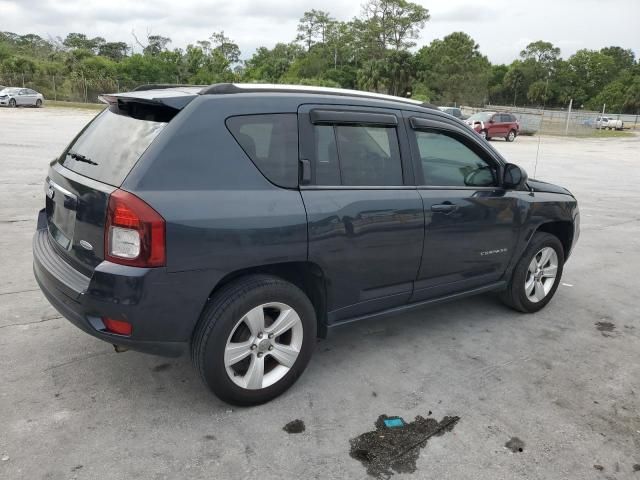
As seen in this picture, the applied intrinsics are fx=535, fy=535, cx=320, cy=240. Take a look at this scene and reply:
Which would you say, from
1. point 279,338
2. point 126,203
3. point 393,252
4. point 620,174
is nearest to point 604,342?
point 393,252

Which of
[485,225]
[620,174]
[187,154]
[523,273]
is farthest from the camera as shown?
[620,174]

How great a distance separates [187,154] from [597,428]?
2749 millimetres

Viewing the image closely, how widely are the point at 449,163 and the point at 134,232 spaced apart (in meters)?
2.33

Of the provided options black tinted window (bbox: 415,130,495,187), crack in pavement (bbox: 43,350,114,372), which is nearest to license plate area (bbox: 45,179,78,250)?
crack in pavement (bbox: 43,350,114,372)

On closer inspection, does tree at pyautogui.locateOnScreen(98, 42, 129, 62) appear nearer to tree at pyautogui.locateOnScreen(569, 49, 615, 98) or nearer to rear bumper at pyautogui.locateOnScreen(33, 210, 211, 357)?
tree at pyautogui.locateOnScreen(569, 49, 615, 98)

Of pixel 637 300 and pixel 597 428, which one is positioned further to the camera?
pixel 637 300

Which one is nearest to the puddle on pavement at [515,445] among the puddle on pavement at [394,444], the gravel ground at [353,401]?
the gravel ground at [353,401]

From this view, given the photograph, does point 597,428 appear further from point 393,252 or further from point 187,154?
point 187,154

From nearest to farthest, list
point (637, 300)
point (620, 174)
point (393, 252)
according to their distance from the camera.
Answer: point (393, 252), point (637, 300), point (620, 174)

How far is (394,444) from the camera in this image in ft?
9.27

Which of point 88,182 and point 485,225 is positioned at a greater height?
point 88,182

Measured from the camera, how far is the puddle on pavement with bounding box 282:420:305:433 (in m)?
2.91

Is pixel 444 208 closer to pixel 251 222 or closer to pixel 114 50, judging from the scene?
pixel 251 222

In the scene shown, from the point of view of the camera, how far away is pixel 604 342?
4246 millimetres
